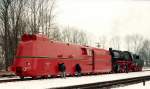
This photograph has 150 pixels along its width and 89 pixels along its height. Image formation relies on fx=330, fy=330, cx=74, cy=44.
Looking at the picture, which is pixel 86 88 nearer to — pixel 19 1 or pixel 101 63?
pixel 101 63

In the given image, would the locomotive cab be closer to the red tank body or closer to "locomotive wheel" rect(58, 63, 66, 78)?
the red tank body

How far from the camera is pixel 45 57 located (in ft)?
89.7

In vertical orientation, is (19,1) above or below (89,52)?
above

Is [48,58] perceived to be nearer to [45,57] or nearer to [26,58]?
[45,57]

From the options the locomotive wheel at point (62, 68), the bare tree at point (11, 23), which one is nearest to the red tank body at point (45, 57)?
the locomotive wheel at point (62, 68)

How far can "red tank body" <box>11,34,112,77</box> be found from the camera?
26078mm

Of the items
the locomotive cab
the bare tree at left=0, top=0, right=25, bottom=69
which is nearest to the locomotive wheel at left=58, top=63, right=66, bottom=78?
the locomotive cab

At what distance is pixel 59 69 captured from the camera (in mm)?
29094

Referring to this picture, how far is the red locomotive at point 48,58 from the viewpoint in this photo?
26.1m

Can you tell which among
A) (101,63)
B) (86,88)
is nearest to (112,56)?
(101,63)

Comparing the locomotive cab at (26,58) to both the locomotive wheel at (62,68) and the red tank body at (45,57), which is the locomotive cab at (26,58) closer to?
the red tank body at (45,57)

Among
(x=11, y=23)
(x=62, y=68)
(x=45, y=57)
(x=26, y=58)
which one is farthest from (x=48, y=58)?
Result: (x=11, y=23)

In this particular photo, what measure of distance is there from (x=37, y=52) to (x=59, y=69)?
3.49 m

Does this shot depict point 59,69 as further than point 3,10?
No
